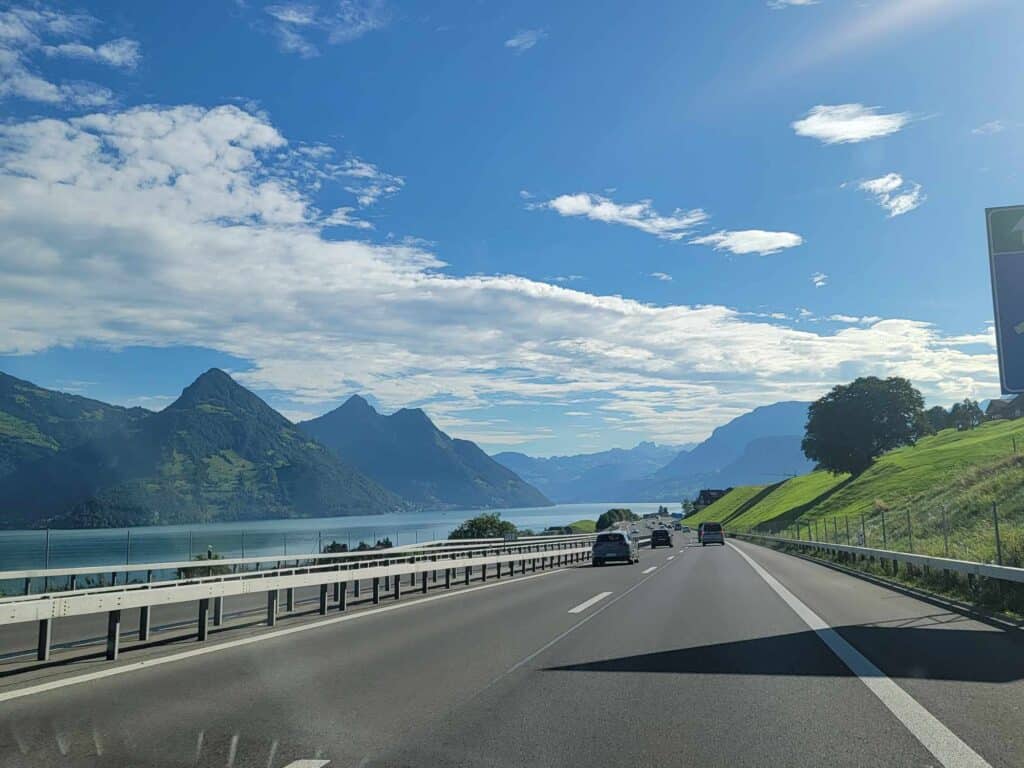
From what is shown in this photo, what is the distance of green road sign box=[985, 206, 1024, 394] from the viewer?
50.9 ft

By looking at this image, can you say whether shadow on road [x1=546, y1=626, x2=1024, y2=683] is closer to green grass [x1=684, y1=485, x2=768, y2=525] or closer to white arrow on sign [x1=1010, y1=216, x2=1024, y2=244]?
white arrow on sign [x1=1010, y1=216, x2=1024, y2=244]

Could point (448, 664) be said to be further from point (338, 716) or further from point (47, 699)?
point (47, 699)

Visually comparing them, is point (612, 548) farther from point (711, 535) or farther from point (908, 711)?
point (711, 535)

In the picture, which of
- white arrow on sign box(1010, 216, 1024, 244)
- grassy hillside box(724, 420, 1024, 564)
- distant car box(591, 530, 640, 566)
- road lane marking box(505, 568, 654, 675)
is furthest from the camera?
distant car box(591, 530, 640, 566)

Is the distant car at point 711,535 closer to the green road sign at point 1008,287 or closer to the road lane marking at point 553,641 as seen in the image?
the road lane marking at point 553,641

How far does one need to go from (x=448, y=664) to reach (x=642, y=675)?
225 cm

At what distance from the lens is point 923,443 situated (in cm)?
12069

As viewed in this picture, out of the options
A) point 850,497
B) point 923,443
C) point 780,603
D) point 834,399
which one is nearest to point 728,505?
point 923,443

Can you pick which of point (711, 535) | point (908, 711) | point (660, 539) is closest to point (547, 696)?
point (908, 711)

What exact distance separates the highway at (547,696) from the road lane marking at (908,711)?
28 mm

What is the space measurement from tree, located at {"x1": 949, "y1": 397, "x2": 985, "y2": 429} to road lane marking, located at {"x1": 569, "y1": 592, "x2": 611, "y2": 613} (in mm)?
168320

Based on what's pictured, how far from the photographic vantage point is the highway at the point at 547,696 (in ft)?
19.2

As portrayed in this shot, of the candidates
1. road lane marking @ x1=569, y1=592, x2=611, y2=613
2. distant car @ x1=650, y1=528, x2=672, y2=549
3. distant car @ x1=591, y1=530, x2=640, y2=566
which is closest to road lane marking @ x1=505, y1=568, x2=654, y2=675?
road lane marking @ x1=569, y1=592, x2=611, y2=613

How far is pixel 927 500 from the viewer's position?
170ft
